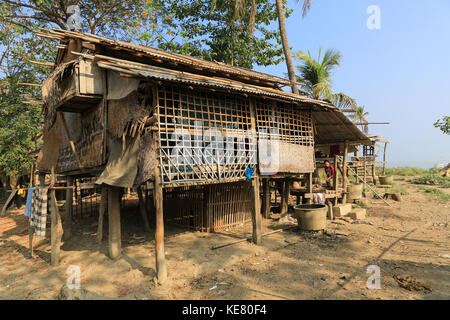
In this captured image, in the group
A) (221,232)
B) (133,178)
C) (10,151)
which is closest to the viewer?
(133,178)

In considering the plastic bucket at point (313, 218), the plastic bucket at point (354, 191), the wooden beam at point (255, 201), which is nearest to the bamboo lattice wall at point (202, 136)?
the wooden beam at point (255, 201)

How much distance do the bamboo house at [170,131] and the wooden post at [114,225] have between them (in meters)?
0.03

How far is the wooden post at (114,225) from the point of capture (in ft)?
24.1

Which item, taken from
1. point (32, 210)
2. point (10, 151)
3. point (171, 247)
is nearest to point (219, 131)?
point (171, 247)

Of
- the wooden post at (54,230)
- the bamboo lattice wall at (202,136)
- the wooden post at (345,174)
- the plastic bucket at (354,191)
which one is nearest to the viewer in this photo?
the bamboo lattice wall at (202,136)

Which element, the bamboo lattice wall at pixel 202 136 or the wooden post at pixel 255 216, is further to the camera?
the wooden post at pixel 255 216

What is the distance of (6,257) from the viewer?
8.26 m

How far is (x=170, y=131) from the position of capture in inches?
293

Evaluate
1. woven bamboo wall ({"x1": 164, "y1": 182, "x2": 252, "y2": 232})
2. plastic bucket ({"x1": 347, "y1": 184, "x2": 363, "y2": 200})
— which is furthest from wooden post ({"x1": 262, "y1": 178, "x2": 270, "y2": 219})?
plastic bucket ({"x1": 347, "y1": 184, "x2": 363, "y2": 200})

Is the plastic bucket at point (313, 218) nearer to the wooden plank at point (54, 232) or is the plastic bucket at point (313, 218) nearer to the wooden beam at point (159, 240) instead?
the wooden beam at point (159, 240)

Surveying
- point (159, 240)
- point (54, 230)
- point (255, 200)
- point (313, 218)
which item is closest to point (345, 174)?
point (313, 218)

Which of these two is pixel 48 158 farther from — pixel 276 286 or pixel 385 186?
pixel 385 186
